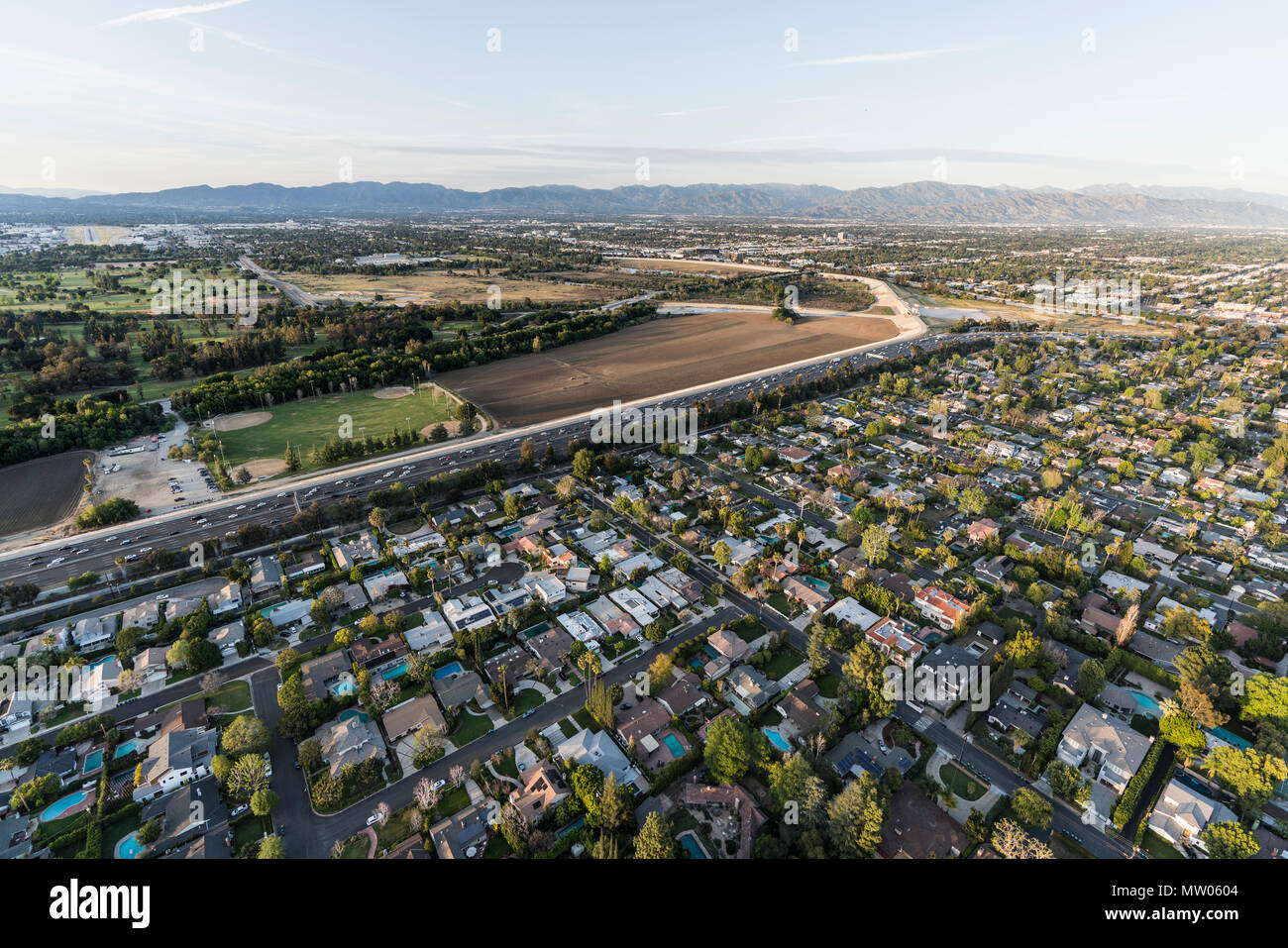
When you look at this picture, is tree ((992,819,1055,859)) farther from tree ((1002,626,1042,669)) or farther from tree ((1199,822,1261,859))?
tree ((1002,626,1042,669))

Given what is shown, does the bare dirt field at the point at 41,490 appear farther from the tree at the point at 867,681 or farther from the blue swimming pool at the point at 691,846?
the tree at the point at 867,681

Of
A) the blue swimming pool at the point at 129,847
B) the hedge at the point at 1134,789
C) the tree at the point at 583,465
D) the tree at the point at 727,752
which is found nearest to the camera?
the blue swimming pool at the point at 129,847

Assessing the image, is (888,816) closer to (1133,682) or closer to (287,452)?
(1133,682)

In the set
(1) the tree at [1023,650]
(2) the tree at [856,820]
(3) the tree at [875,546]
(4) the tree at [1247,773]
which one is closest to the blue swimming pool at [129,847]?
(2) the tree at [856,820]

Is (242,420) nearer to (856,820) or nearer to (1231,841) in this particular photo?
(856,820)

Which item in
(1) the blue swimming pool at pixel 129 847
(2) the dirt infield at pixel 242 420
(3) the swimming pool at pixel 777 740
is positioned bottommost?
(1) the blue swimming pool at pixel 129 847

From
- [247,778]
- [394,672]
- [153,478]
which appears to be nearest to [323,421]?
[153,478]
